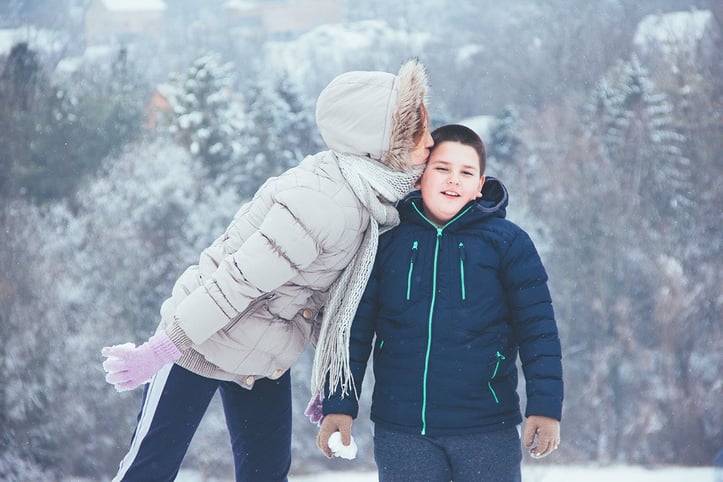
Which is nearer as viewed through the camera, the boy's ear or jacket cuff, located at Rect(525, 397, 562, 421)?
jacket cuff, located at Rect(525, 397, 562, 421)

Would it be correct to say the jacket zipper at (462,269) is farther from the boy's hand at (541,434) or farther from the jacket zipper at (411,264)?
the boy's hand at (541,434)

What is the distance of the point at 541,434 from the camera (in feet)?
4.17

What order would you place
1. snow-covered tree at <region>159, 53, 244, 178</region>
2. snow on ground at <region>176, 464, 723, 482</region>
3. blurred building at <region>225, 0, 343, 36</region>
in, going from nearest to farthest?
1. snow on ground at <region>176, 464, 723, 482</region>
2. blurred building at <region>225, 0, 343, 36</region>
3. snow-covered tree at <region>159, 53, 244, 178</region>

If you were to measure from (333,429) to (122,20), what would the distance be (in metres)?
6.68

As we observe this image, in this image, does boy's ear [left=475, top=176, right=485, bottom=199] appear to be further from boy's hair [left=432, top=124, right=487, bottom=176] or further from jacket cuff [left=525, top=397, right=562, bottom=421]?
jacket cuff [left=525, top=397, right=562, bottom=421]

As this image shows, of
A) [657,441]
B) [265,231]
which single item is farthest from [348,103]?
[657,441]

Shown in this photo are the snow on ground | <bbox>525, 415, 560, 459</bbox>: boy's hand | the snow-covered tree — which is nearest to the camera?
<bbox>525, 415, 560, 459</bbox>: boy's hand

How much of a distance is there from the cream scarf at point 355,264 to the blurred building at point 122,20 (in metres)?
6.25

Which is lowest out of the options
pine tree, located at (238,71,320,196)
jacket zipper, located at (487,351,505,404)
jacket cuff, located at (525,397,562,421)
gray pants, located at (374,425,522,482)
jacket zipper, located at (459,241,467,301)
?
gray pants, located at (374,425,522,482)

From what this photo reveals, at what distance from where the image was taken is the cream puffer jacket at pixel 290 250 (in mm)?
1269

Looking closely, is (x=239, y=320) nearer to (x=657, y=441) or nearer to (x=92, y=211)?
(x=92, y=211)

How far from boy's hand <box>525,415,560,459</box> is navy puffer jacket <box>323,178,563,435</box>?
2 centimetres

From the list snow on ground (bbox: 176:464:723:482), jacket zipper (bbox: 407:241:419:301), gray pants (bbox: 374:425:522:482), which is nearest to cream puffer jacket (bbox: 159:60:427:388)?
jacket zipper (bbox: 407:241:419:301)

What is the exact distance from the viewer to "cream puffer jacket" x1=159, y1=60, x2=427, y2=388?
4.16 ft
